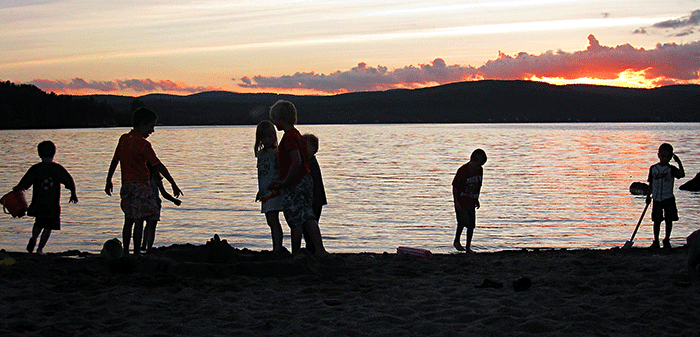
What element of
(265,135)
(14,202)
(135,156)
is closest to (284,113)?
(265,135)

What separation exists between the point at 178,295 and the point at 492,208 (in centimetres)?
950

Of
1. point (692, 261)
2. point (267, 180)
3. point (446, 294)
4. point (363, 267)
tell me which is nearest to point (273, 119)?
point (267, 180)

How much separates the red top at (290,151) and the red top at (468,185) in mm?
2552

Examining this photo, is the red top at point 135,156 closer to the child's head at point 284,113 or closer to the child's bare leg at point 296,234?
the child's head at point 284,113

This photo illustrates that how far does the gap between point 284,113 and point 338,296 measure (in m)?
1.99

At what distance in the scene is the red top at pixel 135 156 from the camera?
657cm

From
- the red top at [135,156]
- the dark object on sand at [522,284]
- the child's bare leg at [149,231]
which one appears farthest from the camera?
the child's bare leg at [149,231]

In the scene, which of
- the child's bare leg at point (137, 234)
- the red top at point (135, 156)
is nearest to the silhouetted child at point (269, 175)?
the red top at point (135, 156)

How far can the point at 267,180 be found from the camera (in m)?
6.75

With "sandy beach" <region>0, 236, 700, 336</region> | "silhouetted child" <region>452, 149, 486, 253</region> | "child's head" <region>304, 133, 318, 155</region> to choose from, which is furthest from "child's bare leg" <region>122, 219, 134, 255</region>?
"silhouetted child" <region>452, 149, 486, 253</region>

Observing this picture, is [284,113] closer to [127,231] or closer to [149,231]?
[127,231]

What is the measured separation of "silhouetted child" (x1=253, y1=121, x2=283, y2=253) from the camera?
671 cm

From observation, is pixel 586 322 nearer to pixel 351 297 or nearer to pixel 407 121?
pixel 351 297

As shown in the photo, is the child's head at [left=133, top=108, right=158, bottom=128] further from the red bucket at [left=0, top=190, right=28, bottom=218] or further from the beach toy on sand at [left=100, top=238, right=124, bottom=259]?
the red bucket at [left=0, top=190, right=28, bottom=218]
